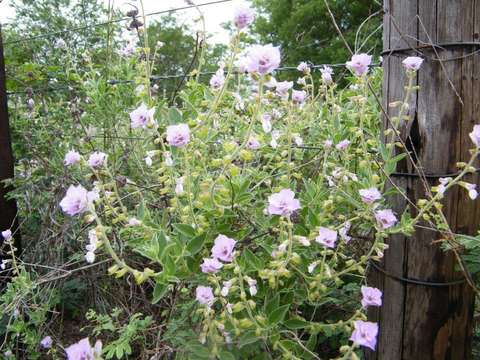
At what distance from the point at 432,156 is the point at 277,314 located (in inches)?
27.8

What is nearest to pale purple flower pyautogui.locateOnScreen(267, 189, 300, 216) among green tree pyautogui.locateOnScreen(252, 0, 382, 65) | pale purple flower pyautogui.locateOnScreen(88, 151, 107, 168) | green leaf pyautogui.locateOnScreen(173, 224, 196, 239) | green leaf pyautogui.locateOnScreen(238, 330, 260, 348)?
green leaf pyautogui.locateOnScreen(173, 224, 196, 239)

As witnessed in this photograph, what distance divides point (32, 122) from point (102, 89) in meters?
0.93

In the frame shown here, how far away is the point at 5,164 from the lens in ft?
8.27

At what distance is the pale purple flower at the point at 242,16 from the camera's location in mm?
1072

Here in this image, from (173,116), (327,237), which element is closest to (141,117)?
(173,116)

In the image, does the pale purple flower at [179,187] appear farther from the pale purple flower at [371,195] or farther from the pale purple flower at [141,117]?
the pale purple flower at [371,195]

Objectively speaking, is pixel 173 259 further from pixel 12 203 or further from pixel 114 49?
pixel 114 49

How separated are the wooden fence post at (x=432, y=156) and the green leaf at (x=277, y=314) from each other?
0.49 meters

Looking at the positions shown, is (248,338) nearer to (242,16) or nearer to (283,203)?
(283,203)

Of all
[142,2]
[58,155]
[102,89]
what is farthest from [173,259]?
[58,155]

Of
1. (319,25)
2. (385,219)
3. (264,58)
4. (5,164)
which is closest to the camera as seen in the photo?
(264,58)

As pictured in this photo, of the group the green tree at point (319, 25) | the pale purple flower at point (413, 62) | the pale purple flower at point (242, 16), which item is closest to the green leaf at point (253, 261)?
the pale purple flower at point (242, 16)

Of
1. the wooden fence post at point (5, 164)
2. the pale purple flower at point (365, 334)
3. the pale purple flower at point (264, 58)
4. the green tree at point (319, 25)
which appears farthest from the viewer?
the green tree at point (319, 25)

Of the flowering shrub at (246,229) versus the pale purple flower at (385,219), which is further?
the pale purple flower at (385,219)
